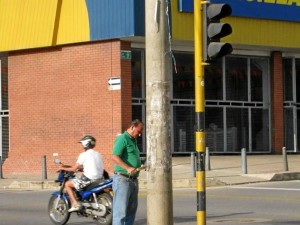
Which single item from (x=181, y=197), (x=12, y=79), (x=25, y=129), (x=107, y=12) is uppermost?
(x=107, y=12)

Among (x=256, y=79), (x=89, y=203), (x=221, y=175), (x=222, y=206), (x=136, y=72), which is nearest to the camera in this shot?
(x=89, y=203)

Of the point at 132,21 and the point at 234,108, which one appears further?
the point at 234,108

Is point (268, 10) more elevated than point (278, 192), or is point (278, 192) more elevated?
point (268, 10)

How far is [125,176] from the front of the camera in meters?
11.5

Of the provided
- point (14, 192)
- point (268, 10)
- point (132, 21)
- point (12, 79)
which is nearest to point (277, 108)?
point (268, 10)

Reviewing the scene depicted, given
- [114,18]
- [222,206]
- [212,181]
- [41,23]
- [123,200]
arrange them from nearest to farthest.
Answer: [123,200] < [222,206] < [212,181] < [114,18] < [41,23]

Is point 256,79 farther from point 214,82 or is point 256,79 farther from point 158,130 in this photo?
point 158,130

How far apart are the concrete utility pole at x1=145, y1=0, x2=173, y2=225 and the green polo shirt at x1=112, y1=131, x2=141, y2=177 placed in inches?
64.8

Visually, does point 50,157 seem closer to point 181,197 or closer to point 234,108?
point 234,108

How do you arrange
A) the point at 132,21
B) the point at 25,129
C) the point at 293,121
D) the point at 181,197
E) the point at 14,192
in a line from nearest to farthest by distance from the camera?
the point at 181,197 → the point at 14,192 → the point at 132,21 → the point at 25,129 → the point at 293,121

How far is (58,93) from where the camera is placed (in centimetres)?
2997

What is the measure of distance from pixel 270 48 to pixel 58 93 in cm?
884

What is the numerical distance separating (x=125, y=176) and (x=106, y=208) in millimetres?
2736

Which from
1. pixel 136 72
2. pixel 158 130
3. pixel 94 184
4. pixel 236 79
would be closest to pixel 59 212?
pixel 94 184
